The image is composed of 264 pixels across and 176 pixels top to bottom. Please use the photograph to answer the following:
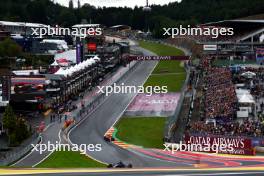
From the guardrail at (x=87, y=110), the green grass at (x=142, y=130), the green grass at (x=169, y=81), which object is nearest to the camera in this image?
the green grass at (x=142, y=130)

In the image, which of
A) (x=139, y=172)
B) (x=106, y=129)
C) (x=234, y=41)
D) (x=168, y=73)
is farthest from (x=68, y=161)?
(x=234, y=41)

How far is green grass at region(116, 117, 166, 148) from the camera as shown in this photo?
2213 centimetres

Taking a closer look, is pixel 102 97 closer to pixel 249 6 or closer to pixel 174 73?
pixel 174 73

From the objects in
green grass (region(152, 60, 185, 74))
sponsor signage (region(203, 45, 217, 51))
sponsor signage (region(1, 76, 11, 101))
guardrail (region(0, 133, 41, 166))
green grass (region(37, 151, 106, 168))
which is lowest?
green grass (region(37, 151, 106, 168))

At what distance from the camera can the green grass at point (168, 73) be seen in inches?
1347

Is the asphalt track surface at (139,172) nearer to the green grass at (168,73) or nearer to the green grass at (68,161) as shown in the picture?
the green grass at (68,161)

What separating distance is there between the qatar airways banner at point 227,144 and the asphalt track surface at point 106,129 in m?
2.19

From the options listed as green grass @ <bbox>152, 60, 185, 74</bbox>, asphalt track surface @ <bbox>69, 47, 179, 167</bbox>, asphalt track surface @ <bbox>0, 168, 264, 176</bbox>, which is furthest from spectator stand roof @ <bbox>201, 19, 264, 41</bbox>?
asphalt track surface @ <bbox>0, 168, 264, 176</bbox>

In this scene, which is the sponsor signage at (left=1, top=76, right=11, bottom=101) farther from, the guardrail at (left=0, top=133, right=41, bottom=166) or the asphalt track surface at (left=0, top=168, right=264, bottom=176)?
the asphalt track surface at (left=0, top=168, right=264, bottom=176)

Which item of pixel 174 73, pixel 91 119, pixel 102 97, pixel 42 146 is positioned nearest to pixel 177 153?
pixel 42 146

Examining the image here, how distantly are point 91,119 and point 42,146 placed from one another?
4.59 metres

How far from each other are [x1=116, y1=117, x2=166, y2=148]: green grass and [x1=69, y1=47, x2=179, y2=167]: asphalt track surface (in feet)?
2.23

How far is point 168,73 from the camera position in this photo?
39.7 meters

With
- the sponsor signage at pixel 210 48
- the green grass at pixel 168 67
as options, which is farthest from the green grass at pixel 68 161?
the sponsor signage at pixel 210 48
